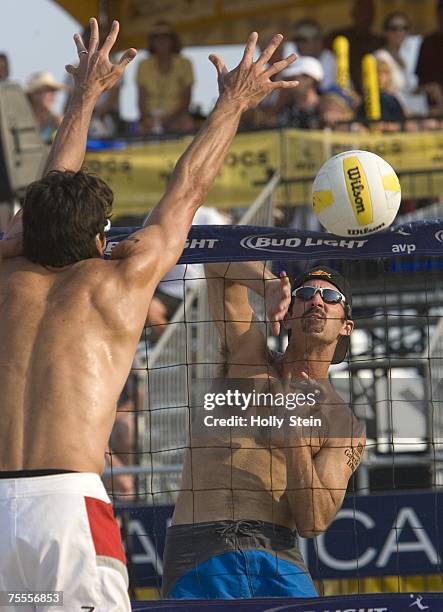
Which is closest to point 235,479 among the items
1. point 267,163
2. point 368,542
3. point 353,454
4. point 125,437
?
point 353,454

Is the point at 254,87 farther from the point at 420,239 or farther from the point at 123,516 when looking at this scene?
the point at 123,516

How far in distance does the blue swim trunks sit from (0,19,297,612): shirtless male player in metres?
1.29

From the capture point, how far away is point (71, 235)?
4633 mm

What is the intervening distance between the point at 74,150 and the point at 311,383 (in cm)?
147

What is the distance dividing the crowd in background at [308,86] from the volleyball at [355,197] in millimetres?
7561

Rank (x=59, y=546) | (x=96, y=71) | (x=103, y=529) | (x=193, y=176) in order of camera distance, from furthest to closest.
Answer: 1. (x=96, y=71)
2. (x=193, y=176)
3. (x=103, y=529)
4. (x=59, y=546)

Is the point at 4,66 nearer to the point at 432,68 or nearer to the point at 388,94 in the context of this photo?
the point at 388,94

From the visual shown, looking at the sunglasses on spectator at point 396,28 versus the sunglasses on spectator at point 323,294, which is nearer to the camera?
the sunglasses on spectator at point 323,294

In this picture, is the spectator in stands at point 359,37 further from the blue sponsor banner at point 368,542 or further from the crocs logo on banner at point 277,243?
the crocs logo on banner at point 277,243

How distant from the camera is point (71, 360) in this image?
451 centimetres

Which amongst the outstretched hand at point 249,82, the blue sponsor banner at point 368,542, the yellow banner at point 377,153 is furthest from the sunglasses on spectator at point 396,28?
the outstretched hand at point 249,82

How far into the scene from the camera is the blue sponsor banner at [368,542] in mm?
8586

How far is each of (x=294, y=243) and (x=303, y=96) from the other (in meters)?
7.78

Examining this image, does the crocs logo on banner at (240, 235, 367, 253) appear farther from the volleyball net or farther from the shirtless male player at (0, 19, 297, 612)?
the shirtless male player at (0, 19, 297, 612)
